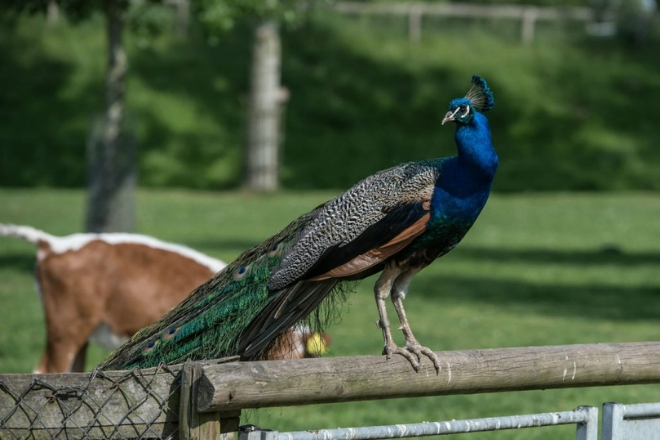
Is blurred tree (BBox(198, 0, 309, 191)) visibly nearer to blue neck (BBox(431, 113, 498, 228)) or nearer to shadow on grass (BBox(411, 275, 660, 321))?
shadow on grass (BBox(411, 275, 660, 321))

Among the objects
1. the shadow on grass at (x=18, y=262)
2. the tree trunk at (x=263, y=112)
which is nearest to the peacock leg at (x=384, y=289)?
the shadow on grass at (x=18, y=262)

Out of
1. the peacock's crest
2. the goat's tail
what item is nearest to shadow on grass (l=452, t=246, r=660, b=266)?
the goat's tail

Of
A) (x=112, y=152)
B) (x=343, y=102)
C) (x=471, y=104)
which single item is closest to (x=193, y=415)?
(x=471, y=104)

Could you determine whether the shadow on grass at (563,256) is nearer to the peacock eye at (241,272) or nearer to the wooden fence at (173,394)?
the peacock eye at (241,272)

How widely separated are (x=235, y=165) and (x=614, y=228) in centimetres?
995

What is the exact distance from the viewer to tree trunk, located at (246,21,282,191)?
2383cm

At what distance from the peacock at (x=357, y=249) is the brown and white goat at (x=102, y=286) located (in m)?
3.27

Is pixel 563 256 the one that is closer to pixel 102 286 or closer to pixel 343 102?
pixel 102 286

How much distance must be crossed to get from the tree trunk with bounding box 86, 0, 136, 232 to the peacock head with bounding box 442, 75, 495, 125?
10.2m

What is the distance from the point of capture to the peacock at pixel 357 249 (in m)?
4.06

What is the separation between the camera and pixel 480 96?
4.25 m

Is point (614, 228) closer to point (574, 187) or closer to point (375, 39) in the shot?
point (574, 187)

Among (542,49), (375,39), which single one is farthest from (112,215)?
(542,49)

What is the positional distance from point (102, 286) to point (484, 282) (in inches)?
294
